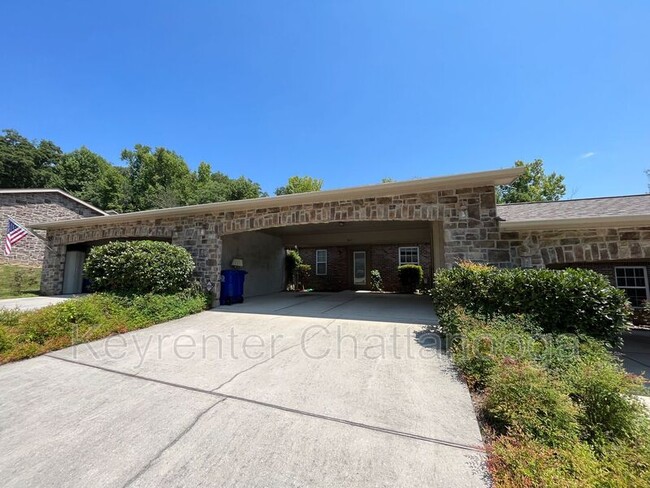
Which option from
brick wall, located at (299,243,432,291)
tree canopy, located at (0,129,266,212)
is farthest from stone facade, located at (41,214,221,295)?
tree canopy, located at (0,129,266,212)

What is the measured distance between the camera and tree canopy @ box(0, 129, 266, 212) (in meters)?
29.4

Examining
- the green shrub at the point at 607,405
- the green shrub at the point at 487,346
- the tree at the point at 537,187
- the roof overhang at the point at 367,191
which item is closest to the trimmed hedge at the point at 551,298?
the green shrub at the point at 487,346

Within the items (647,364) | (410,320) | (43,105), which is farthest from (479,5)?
(43,105)

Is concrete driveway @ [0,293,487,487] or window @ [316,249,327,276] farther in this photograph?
window @ [316,249,327,276]

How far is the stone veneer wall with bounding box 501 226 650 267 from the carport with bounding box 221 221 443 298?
1.88 m

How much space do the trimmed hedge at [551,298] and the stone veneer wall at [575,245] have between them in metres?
1.62

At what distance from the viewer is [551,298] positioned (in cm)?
418

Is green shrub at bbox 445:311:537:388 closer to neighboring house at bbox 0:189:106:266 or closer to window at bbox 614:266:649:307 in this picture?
window at bbox 614:266:649:307

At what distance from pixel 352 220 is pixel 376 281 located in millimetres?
9169

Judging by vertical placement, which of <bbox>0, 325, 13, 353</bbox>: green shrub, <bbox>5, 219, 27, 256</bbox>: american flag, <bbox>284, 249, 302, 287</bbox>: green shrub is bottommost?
<bbox>0, 325, 13, 353</bbox>: green shrub

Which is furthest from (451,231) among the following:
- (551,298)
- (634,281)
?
(634,281)

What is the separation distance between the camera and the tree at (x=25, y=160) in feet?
96.8

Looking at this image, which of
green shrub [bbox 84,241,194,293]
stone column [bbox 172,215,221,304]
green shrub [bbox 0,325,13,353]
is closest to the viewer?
green shrub [bbox 0,325,13,353]

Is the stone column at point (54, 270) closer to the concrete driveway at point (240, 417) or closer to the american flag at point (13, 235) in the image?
the american flag at point (13, 235)
